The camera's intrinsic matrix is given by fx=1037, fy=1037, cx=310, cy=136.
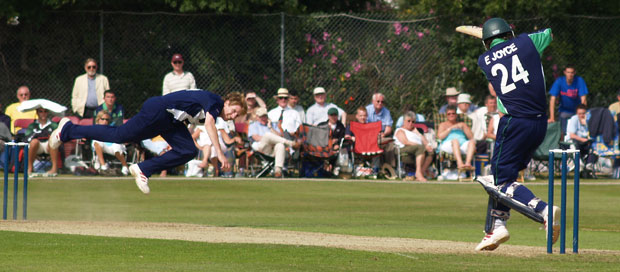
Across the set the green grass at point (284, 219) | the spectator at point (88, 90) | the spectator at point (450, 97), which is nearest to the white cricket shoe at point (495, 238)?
the green grass at point (284, 219)

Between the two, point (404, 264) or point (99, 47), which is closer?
point (404, 264)

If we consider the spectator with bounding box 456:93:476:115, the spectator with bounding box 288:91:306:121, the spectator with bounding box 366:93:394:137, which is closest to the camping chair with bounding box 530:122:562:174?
the spectator with bounding box 456:93:476:115

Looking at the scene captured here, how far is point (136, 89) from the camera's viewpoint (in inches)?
832

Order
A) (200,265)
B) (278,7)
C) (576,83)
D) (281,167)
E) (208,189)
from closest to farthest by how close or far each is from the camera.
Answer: (200,265), (208,189), (281,167), (576,83), (278,7)

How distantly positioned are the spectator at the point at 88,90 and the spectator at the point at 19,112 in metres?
0.90

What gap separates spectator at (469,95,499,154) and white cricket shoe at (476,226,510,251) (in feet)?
33.8

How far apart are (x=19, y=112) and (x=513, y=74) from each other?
13286 mm

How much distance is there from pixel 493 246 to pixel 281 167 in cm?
1003

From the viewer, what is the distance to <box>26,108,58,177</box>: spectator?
19.1 m

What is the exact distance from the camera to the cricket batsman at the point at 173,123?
11.1 m

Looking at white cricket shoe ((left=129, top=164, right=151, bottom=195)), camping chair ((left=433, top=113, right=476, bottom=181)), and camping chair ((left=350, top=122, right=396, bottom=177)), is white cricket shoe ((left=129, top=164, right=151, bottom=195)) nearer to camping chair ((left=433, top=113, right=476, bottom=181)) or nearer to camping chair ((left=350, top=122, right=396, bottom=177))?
camping chair ((left=350, top=122, right=396, bottom=177))

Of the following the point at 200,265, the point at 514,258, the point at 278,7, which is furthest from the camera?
the point at 278,7

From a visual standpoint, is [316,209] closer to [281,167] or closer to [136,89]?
[281,167]

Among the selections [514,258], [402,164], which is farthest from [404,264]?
[402,164]
